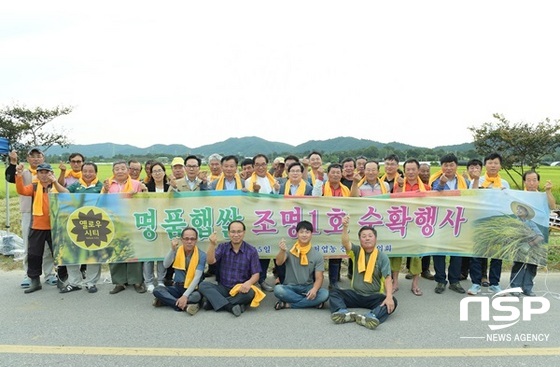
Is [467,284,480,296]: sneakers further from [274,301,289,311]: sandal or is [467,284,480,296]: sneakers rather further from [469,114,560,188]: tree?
[469,114,560,188]: tree

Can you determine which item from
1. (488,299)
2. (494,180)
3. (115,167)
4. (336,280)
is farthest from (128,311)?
(494,180)

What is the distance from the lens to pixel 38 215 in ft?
17.2

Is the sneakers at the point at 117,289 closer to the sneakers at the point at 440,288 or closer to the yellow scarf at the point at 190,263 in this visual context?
the yellow scarf at the point at 190,263

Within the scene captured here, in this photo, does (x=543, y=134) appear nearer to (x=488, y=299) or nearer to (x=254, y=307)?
(x=488, y=299)

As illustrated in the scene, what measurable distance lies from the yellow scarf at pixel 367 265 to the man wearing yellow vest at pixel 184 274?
1879 millimetres

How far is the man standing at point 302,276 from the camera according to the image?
177 inches

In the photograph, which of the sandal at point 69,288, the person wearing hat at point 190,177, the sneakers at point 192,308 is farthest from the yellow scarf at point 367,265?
the sandal at point 69,288

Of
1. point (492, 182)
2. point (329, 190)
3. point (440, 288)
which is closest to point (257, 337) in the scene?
point (329, 190)

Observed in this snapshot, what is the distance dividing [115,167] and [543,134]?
11549mm

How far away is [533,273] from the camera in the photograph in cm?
506

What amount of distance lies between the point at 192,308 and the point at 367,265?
2.06m

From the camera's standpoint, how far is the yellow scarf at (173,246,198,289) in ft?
15.2

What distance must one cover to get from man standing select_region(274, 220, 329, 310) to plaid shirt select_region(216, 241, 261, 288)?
1.12 ft

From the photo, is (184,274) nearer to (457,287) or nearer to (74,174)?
(74,174)
